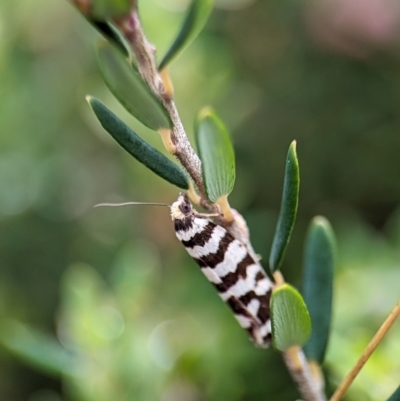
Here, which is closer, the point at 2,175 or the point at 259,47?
the point at 2,175

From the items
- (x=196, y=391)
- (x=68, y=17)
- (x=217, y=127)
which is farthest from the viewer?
(x=68, y=17)

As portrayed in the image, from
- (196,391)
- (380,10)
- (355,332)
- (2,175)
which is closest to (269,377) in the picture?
(196,391)

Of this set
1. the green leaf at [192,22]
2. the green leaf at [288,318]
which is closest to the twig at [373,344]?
the green leaf at [288,318]

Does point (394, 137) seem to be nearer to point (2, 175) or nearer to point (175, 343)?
point (175, 343)

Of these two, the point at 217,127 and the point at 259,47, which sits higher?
the point at 217,127

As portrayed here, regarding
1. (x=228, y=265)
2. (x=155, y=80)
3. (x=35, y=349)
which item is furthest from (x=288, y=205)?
(x=35, y=349)

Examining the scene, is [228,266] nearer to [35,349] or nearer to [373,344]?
[373,344]

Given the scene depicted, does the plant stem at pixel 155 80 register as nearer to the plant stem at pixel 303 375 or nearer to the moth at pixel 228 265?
the moth at pixel 228 265
